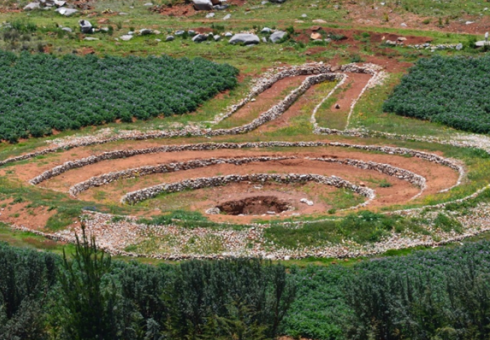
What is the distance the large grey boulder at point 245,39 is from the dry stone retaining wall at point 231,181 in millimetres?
28785

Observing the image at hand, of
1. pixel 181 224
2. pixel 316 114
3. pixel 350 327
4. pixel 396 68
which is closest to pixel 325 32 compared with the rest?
pixel 396 68

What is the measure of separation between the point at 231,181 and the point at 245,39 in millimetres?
29406

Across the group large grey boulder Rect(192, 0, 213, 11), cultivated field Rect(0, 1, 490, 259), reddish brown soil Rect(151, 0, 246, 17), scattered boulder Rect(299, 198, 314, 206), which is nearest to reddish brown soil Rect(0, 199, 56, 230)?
cultivated field Rect(0, 1, 490, 259)

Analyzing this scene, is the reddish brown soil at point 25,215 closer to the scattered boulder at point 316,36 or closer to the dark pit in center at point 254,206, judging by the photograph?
the dark pit in center at point 254,206

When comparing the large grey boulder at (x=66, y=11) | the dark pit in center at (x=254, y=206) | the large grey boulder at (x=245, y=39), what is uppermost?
the large grey boulder at (x=66, y=11)

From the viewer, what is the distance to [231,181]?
158 feet

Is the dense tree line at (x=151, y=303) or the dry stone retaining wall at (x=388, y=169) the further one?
the dry stone retaining wall at (x=388, y=169)

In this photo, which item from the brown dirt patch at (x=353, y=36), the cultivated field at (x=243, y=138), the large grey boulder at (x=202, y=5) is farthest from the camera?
the large grey boulder at (x=202, y=5)

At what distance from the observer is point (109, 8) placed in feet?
293

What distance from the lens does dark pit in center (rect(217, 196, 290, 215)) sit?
1757 inches

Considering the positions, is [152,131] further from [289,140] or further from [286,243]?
[286,243]

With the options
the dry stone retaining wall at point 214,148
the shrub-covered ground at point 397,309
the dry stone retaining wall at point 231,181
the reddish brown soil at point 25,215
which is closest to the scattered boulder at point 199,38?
the dry stone retaining wall at point 214,148

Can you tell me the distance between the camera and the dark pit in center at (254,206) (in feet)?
146

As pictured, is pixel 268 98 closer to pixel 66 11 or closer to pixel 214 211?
pixel 214 211
